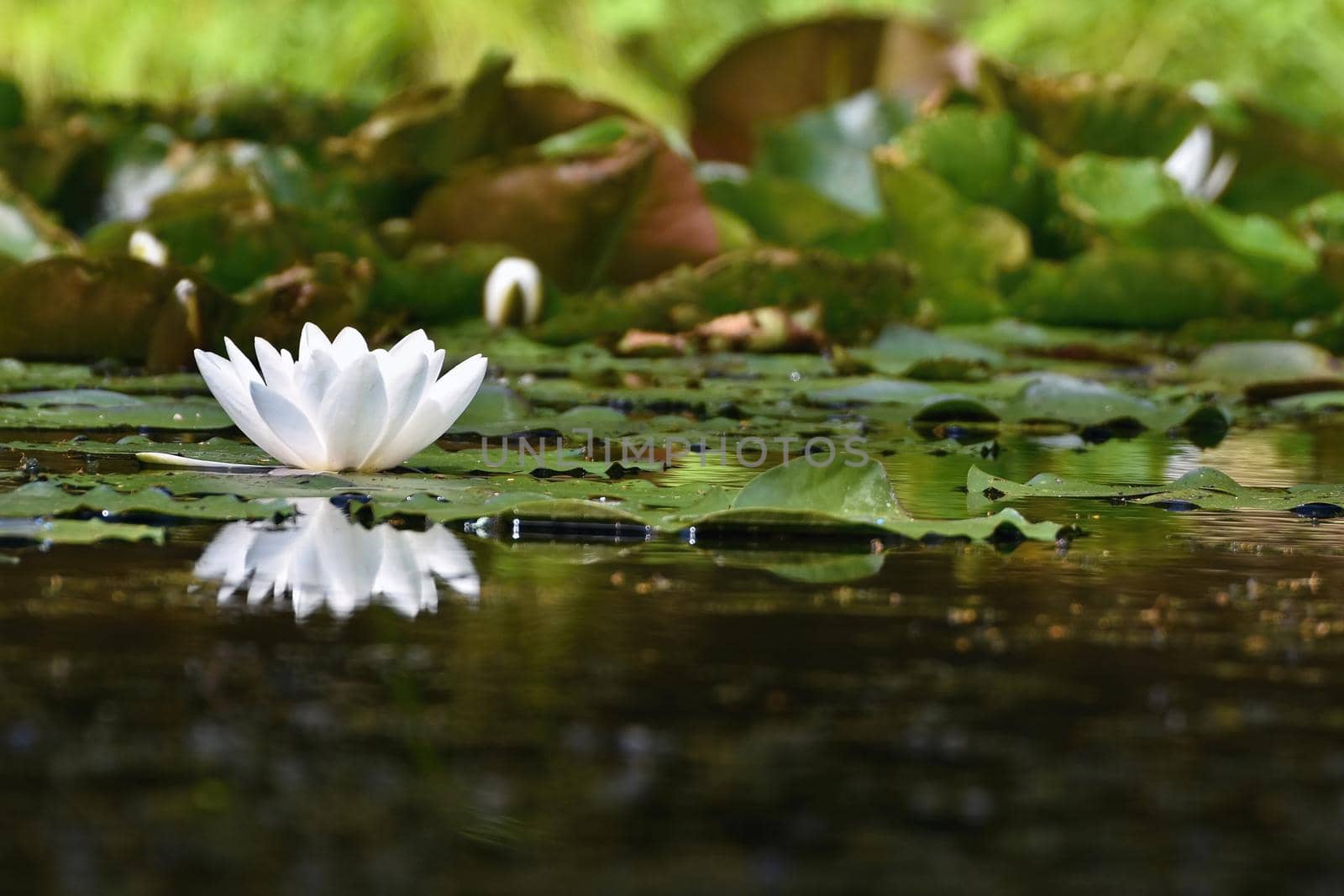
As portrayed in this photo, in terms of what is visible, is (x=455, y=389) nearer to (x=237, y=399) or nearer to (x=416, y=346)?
(x=416, y=346)

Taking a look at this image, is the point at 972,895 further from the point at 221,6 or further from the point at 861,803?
the point at 221,6

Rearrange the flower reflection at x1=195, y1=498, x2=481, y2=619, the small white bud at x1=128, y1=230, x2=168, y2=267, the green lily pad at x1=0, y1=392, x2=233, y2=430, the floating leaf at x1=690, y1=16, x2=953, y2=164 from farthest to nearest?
the floating leaf at x1=690, y1=16, x2=953, y2=164
the small white bud at x1=128, y1=230, x2=168, y2=267
the green lily pad at x1=0, y1=392, x2=233, y2=430
the flower reflection at x1=195, y1=498, x2=481, y2=619

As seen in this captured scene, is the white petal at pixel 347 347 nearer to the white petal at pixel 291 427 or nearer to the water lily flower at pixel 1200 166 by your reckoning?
the white petal at pixel 291 427

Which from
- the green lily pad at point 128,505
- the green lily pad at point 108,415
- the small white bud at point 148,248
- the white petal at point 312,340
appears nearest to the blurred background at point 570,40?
the small white bud at point 148,248

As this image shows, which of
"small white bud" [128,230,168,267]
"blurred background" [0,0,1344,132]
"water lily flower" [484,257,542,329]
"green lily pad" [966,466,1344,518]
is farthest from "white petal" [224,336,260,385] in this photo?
"blurred background" [0,0,1344,132]

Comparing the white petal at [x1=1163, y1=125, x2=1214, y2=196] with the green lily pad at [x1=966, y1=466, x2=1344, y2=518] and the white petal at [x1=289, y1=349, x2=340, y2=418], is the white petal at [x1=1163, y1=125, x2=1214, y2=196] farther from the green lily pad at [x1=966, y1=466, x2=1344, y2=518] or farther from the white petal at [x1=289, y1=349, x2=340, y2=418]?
the white petal at [x1=289, y1=349, x2=340, y2=418]

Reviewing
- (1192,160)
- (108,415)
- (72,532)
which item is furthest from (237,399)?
(1192,160)

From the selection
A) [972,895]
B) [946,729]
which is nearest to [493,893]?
[972,895]
